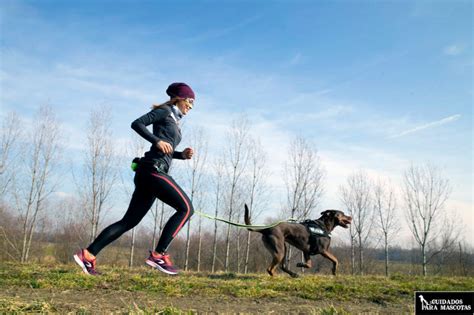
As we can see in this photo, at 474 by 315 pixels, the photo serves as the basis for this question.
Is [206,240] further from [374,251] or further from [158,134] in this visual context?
[158,134]

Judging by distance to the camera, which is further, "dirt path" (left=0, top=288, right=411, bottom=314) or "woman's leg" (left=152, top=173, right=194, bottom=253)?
"woman's leg" (left=152, top=173, right=194, bottom=253)

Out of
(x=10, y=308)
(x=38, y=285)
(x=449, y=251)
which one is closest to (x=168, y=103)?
(x=10, y=308)

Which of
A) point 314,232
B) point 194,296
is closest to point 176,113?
point 194,296

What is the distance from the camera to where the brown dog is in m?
7.72

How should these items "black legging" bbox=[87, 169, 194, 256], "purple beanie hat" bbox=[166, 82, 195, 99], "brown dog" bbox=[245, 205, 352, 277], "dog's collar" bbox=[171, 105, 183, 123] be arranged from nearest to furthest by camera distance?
"black legging" bbox=[87, 169, 194, 256] < "dog's collar" bbox=[171, 105, 183, 123] < "purple beanie hat" bbox=[166, 82, 195, 99] < "brown dog" bbox=[245, 205, 352, 277]

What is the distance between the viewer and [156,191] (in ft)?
12.1

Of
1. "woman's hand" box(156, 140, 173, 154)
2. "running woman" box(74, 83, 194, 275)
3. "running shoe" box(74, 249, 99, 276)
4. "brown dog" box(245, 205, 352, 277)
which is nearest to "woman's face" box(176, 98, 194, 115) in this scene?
"running woman" box(74, 83, 194, 275)

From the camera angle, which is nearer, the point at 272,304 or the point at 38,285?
the point at 272,304

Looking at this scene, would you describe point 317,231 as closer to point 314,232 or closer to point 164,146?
point 314,232

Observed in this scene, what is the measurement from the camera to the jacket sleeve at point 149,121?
11.5 ft

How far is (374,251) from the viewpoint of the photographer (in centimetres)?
2416

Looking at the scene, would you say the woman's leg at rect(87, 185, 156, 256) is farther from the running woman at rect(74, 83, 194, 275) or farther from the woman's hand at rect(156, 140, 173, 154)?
the woman's hand at rect(156, 140, 173, 154)

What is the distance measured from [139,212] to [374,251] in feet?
78.0

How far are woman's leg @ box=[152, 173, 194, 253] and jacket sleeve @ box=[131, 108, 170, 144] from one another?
0.39 m
